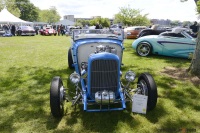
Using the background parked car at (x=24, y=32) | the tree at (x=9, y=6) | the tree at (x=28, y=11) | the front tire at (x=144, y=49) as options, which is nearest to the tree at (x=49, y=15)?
the tree at (x=28, y=11)

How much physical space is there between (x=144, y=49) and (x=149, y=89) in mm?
6648

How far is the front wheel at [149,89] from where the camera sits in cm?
401

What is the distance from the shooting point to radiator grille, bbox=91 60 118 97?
3848 mm

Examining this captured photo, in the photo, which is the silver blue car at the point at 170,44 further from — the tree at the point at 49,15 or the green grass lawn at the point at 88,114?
the tree at the point at 49,15

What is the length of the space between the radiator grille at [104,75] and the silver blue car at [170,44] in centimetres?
660

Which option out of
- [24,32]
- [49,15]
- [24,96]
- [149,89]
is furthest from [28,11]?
[149,89]

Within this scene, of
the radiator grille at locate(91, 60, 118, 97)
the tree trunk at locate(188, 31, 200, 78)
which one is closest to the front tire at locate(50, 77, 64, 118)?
the radiator grille at locate(91, 60, 118, 97)

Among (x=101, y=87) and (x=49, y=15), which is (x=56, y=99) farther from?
(x=49, y=15)

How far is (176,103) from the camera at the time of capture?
15.7 ft

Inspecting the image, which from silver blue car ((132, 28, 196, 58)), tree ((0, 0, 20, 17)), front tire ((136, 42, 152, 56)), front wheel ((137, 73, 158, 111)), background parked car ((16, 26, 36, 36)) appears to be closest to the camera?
front wheel ((137, 73, 158, 111))

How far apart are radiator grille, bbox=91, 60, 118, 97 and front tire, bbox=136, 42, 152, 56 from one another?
672 centimetres

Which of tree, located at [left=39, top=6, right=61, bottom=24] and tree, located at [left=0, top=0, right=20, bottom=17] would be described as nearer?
tree, located at [left=0, top=0, right=20, bottom=17]

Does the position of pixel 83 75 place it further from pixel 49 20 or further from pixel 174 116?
pixel 49 20

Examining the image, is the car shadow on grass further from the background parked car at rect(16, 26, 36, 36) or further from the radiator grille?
the background parked car at rect(16, 26, 36, 36)
